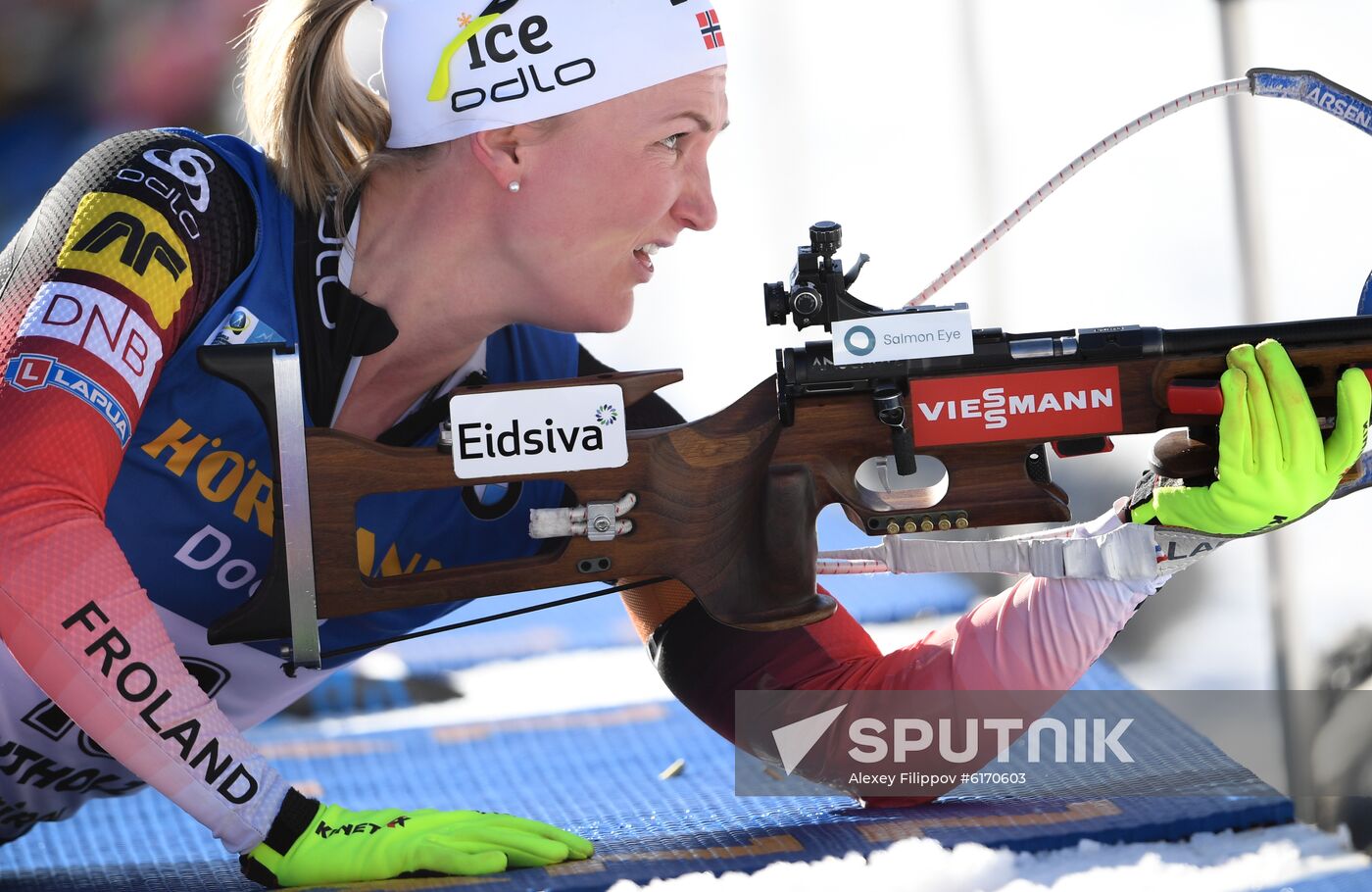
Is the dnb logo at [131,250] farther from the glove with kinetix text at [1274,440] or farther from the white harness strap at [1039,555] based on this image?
the glove with kinetix text at [1274,440]

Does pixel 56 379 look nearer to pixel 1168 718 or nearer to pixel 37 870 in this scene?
pixel 37 870

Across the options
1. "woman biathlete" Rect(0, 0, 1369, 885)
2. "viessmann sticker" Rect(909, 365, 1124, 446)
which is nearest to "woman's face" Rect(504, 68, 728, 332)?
"woman biathlete" Rect(0, 0, 1369, 885)

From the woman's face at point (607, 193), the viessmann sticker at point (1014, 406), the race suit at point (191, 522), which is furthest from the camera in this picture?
the woman's face at point (607, 193)

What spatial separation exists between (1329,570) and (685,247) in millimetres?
1695

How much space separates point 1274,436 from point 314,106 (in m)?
0.92

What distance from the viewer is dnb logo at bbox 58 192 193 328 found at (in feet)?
3.76

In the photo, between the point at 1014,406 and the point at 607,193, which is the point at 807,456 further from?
the point at 607,193

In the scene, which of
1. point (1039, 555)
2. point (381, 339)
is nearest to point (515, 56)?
point (381, 339)

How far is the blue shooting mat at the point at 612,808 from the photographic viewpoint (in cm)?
135

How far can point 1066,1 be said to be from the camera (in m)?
2.58

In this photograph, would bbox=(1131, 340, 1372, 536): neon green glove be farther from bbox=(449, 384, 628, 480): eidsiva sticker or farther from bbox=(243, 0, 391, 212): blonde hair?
bbox=(243, 0, 391, 212): blonde hair

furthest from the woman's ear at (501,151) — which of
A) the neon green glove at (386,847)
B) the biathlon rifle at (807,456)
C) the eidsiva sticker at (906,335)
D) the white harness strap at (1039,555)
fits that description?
the neon green glove at (386,847)

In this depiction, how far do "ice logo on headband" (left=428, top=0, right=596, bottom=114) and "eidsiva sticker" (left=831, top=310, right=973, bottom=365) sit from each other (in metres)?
0.37

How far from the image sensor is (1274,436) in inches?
45.3
